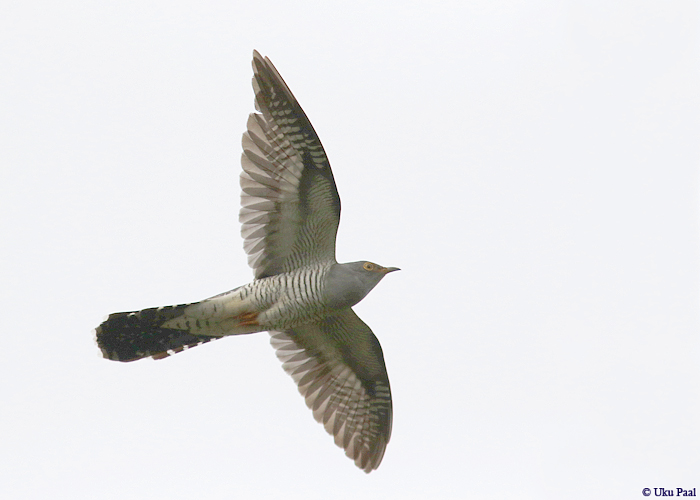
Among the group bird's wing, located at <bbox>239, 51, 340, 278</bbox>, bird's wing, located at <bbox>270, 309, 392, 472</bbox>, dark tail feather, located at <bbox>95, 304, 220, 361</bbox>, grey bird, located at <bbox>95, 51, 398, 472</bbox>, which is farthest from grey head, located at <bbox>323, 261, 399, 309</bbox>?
dark tail feather, located at <bbox>95, 304, 220, 361</bbox>

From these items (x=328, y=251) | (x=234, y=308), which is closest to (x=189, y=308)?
(x=234, y=308)

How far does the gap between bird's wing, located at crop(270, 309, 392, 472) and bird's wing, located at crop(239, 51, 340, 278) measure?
1.27m

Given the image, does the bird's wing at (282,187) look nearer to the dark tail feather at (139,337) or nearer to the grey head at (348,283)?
the grey head at (348,283)

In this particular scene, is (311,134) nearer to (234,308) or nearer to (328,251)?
(328,251)

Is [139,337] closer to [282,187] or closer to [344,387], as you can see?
[282,187]

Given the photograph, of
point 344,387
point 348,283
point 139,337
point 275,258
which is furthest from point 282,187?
point 344,387

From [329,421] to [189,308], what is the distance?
235 centimetres

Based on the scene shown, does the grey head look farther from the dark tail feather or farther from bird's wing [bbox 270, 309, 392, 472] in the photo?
→ the dark tail feather

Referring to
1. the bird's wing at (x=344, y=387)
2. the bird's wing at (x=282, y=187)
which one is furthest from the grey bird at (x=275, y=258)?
the bird's wing at (x=344, y=387)

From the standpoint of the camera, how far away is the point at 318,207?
9883 millimetres

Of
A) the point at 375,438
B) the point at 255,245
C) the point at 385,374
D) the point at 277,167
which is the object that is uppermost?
the point at 277,167

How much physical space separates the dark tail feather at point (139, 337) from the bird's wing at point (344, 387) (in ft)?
4.46

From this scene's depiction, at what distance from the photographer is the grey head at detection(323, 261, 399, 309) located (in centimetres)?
987

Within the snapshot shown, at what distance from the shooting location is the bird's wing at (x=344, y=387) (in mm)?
11070
